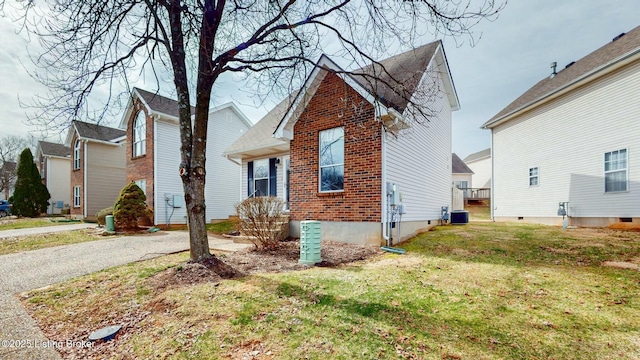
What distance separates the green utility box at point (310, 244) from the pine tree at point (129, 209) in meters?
10.7

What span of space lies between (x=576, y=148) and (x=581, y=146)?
234 millimetres

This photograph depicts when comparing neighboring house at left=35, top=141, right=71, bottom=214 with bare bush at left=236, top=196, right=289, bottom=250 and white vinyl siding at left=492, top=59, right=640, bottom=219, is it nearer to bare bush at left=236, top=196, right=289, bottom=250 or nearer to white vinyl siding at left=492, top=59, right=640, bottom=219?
bare bush at left=236, top=196, right=289, bottom=250

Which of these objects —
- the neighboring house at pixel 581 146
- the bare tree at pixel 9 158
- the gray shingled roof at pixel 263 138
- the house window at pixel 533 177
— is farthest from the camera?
the bare tree at pixel 9 158

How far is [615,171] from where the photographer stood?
10539 mm

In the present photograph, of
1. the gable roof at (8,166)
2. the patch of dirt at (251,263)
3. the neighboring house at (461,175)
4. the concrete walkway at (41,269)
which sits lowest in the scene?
the concrete walkway at (41,269)

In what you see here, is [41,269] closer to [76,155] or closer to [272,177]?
[272,177]

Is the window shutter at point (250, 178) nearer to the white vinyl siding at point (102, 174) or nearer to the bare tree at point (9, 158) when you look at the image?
the white vinyl siding at point (102, 174)

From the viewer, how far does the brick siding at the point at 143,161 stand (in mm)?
15398

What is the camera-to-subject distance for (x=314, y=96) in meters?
9.68

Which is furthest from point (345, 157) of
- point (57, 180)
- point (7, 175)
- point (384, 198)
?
point (7, 175)

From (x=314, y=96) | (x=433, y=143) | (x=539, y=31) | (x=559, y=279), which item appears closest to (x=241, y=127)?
(x=314, y=96)

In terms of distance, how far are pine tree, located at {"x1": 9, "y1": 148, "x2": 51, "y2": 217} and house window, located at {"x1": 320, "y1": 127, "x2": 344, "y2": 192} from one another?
27858 mm

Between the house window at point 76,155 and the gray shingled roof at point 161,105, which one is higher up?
the gray shingled roof at point 161,105

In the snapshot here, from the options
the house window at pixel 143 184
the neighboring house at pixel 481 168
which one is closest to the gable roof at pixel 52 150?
the house window at pixel 143 184
